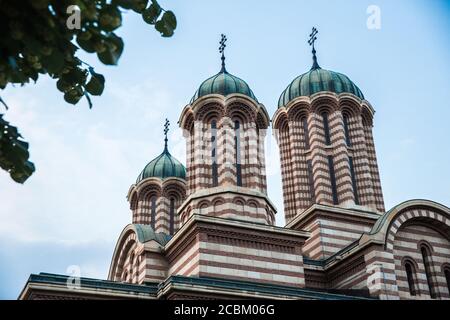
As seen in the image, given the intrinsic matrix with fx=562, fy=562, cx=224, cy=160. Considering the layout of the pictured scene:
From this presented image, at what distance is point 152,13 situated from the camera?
5207 millimetres

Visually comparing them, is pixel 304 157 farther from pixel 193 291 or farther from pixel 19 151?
pixel 19 151

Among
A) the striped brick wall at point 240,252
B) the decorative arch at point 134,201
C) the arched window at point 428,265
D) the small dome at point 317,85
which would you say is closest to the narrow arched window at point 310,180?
the small dome at point 317,85

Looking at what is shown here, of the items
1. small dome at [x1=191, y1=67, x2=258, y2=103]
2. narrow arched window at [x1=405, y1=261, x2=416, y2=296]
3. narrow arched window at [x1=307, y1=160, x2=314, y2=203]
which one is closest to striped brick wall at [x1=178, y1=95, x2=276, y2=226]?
small dome at [x1=191, y1=67, x2=258, y2=103]

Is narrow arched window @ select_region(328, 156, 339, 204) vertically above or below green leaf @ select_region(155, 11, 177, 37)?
above

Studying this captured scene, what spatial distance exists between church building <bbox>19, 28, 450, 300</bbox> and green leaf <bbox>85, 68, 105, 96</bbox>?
13.9 metres

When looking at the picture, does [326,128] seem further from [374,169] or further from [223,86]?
[223,86]

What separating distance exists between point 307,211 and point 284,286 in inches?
240

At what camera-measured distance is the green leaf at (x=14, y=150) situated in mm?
4273

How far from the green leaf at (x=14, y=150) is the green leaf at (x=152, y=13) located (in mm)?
1641

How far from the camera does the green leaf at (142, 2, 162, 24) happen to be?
517 cm

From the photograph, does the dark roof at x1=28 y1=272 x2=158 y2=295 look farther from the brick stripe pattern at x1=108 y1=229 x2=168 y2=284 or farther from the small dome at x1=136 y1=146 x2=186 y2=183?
the small dome at x1=136 y1=146 x2=186 y2=183

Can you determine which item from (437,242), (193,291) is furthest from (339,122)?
(193,291)

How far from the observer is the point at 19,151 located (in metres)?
4.26

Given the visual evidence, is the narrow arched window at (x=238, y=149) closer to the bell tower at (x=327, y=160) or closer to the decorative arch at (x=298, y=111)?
the bell tower at (x=327, y=160)
